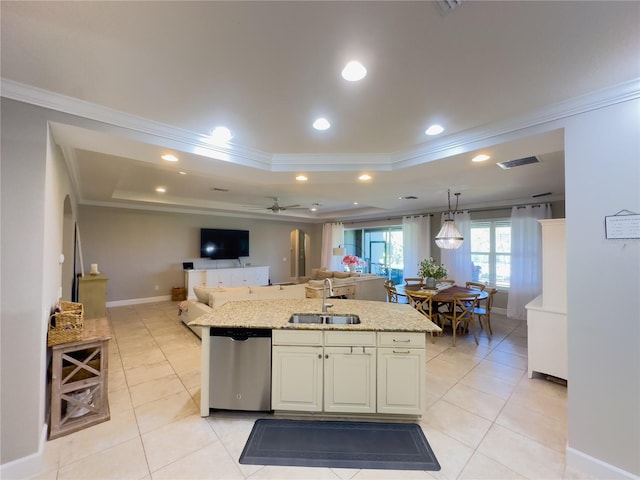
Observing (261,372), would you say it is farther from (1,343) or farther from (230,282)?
(230,282)

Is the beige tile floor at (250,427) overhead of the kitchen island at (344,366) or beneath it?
beneath

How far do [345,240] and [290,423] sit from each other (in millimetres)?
7569

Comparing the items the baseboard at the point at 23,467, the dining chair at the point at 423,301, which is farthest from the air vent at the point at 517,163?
the baseboard at the point at 23,467

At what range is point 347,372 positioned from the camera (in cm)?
223

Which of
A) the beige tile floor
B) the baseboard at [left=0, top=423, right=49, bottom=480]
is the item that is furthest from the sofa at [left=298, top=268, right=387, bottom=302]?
the baseboard at [left=0, top=423, right=49, bottom=480]

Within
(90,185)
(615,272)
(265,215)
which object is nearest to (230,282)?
(265,215)

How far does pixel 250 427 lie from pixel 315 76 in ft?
8.72

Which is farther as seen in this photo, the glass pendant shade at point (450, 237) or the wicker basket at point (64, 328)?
the glass pendant shade at point (450, 237)

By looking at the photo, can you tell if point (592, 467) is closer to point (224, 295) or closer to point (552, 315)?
point (552, 315)

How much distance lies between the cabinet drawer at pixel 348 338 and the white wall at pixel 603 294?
1.35m

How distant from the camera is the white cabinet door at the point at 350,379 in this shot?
222 centimetres

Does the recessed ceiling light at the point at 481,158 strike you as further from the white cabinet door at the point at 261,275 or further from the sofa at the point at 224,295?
the white cabinet door at the point at 261,275

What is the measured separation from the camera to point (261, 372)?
7.48ft

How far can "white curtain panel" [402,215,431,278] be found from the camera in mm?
6984
